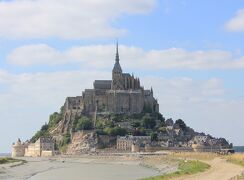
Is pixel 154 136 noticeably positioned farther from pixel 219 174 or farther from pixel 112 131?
pixel 219 174

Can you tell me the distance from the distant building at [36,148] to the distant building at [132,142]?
19.7 m

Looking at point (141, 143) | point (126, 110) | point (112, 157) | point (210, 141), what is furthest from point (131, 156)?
point (126, 110)

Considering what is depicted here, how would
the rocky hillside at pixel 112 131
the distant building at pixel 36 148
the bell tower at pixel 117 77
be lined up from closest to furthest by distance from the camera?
1. the rocky hillside at pixel 112 131
2. the distant building at pixel 36 148
3. the bell tower at pixel 117 77

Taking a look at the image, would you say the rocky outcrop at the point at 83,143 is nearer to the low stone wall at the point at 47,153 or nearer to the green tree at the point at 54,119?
the low stone wall at the point at 47,153

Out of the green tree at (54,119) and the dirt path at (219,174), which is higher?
the green tree at (54,119)

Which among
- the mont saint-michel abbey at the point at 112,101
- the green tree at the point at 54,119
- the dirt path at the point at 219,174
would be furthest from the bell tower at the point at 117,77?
the dirt path at the point at 219,174

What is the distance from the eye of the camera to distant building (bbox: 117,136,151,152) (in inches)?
5566

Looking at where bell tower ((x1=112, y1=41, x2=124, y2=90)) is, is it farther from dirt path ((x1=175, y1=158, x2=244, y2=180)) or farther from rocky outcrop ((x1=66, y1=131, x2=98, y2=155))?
dirt path ((x1=175, y1=158, x2=244, y2=180))

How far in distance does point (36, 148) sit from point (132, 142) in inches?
1192

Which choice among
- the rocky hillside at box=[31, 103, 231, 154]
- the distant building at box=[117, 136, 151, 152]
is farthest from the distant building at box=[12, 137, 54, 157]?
the distant building at box=[117, 136, 151, 152]

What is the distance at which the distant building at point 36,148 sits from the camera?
15725cm

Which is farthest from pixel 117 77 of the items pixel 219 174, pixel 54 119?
pixel 219 174

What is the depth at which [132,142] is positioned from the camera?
143625mm

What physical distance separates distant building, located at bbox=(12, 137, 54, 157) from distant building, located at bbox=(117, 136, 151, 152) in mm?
19737
